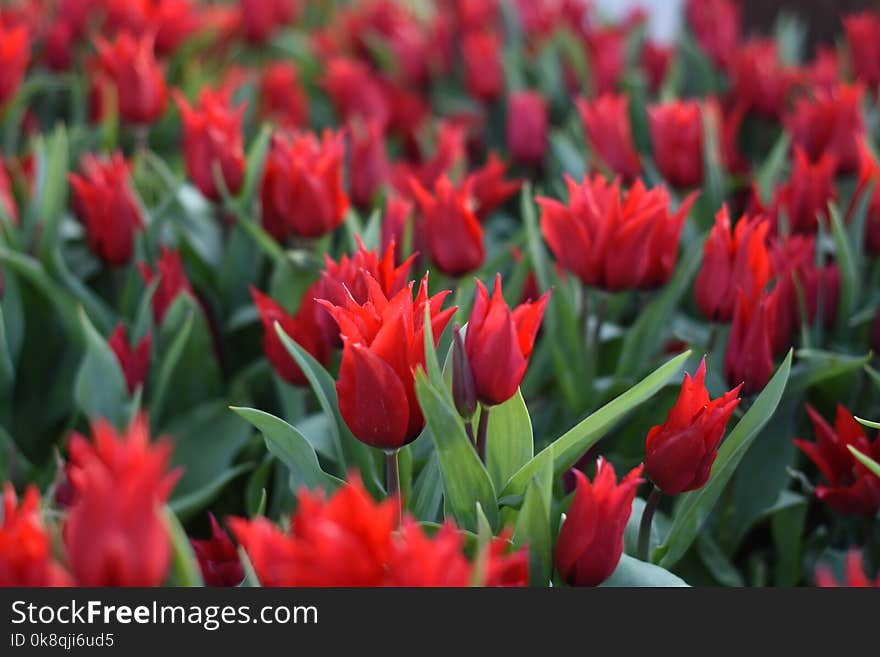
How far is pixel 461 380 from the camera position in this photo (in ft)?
2.03

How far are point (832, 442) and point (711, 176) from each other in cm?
51

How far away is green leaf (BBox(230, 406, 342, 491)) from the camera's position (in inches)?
25.3

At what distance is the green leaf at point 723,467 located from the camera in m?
0.64

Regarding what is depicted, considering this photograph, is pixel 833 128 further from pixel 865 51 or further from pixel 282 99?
pixel 282 99

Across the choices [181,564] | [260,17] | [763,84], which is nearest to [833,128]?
[763,84]

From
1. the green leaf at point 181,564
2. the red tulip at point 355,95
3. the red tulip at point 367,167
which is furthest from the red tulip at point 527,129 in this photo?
the green leaf at point 181,564

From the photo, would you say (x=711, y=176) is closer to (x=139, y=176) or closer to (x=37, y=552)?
(x=139, y=176)

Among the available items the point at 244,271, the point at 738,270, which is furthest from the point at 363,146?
the point at 738,270

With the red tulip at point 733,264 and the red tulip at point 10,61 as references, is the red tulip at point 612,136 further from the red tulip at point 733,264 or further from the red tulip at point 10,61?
the red tulip at point 10,61

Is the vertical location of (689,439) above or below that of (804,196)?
below

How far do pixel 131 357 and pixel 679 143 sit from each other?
65 centimetres

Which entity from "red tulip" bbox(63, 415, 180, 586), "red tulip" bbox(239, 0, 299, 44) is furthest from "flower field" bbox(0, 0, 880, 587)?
"red tulip" bbox(239, 0, 299, 44)

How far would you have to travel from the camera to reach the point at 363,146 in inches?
47.4

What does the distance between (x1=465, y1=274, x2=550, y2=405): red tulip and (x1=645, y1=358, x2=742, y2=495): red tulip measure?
9 centimetres
